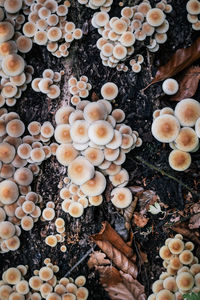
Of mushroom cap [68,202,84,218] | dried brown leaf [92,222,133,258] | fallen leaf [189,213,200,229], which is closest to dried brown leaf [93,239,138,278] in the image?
dried brown leaf [92,222,133,258]

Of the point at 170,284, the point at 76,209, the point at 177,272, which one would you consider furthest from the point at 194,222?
the point at 76,209

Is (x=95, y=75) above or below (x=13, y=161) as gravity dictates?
above

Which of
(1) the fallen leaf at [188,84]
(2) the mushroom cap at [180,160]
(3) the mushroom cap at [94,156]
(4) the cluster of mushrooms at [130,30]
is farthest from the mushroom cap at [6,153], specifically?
(1) the fallen leaf at [188,84]

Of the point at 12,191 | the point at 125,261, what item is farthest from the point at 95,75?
the point at 125,261

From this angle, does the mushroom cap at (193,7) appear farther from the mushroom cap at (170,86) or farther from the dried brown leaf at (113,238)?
the dried brown leaf at (113,238)

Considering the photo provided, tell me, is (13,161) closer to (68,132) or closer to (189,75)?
(68,132)

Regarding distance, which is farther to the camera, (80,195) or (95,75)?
(95,75)

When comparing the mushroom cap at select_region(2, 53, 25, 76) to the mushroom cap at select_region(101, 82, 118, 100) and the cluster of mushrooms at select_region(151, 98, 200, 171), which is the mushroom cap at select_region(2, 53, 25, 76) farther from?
the cluster of mushrooms at select_region(151, 98, 200, 171)
